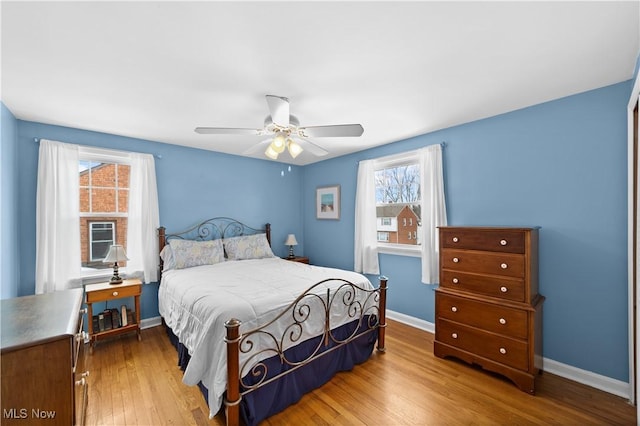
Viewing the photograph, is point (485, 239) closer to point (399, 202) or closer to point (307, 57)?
point (399, 202)

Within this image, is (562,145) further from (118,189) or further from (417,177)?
(118,189)

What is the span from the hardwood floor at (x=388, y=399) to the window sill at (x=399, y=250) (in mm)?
1264

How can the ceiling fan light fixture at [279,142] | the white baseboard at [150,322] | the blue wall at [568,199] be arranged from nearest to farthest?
1. the blue wall at [568,199]
2. the ceiling fan light fixture at [279,142]
3. the white baseboard at [150,322]

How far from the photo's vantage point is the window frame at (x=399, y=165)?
3.53m

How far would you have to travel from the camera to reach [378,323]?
2877mm

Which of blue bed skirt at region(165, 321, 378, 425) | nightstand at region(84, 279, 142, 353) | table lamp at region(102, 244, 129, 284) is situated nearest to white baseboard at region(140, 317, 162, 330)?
nightstand at region(84, 279, 142, 353)

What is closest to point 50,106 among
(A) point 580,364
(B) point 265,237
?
(B) point 265,237

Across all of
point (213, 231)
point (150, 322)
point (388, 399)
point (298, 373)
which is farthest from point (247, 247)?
point (388, 399)

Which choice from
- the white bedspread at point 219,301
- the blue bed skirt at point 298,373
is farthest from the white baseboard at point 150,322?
the blue bed skirt at point 298,373

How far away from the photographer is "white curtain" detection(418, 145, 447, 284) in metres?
3.19

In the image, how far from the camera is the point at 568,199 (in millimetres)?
2367

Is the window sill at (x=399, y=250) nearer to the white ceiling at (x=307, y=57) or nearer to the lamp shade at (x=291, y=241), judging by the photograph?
the lamp shade at (x=291, y=241)

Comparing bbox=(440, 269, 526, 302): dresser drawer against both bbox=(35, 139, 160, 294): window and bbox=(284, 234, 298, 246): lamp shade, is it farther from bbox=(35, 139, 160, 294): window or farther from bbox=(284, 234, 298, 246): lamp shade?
bbox=(35, 139, 160, 294): window

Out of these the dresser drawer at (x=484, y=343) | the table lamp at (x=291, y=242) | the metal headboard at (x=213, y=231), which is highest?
the metal headboard at (x=213, y=231)
